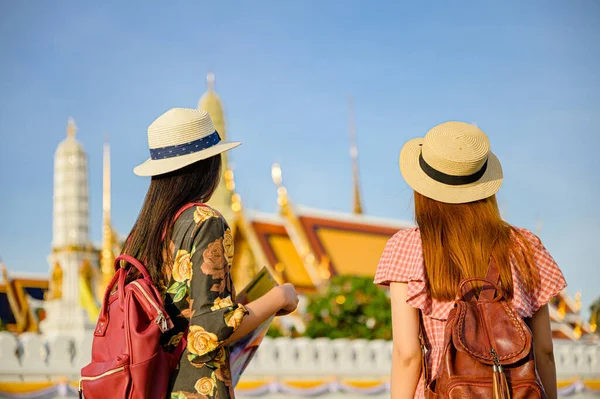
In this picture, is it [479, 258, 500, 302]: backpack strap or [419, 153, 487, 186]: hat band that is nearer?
[479, 258, 500, 302]: backpack strap

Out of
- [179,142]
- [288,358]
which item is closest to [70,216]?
[288,358]

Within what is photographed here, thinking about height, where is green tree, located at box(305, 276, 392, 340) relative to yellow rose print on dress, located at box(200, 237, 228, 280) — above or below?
below

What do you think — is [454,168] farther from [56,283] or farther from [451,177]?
[56,283]

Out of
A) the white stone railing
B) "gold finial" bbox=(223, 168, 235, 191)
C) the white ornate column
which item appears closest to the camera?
the white stone railing

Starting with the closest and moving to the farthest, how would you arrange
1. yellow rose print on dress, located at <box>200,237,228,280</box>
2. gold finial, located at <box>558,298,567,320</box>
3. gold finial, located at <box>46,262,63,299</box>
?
1. yellow rose print on dress, located at <box>200,237,228,280</box>
2. gold finial, located at <box>558,298,567,320</box>
3. gold finial, located at <box>46,262,63,299</box>

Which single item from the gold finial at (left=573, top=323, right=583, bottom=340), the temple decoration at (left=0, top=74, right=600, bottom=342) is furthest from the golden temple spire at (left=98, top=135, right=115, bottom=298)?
the gold finial at (left=573, top=323, right=583, bottom=340)

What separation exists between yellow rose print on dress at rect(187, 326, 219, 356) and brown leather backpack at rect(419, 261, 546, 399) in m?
0.50

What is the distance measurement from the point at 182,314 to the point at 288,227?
1515cm

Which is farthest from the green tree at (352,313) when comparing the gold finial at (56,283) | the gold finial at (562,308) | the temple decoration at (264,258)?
the gold finial at (56,283)

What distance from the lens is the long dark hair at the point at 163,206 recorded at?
7.37ft

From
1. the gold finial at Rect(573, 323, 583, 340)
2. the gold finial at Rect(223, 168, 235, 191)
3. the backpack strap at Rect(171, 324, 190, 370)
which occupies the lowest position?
the gold finial at Rect(573, 323, 583, 340)

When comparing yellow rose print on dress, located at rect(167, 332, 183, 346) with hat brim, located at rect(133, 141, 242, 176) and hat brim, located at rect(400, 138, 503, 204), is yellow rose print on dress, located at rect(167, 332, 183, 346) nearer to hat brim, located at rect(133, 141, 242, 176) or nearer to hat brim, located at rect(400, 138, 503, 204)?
hat brim, located at rect(133, 141, 242, 176)

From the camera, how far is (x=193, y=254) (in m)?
2.18

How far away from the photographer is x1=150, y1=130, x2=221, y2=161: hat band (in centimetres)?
235
